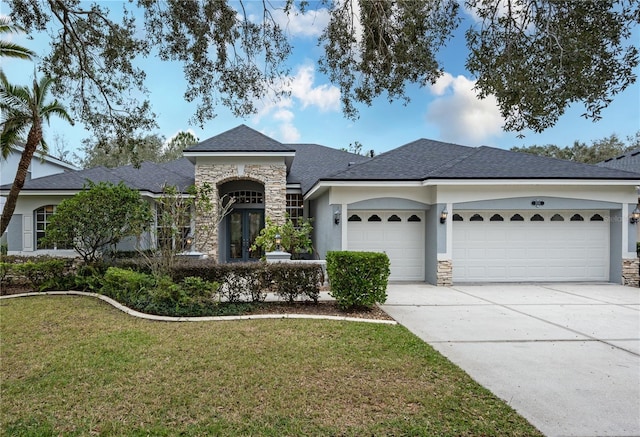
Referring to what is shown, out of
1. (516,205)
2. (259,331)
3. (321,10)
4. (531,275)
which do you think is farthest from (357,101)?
(531,275)

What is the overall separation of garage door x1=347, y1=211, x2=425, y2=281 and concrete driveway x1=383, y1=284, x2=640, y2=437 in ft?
5.45

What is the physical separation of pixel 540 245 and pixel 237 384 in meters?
11.2

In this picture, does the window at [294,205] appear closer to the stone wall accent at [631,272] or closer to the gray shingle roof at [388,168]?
the gray shingle roof at [388,168]

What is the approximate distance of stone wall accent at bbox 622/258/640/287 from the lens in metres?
11.3

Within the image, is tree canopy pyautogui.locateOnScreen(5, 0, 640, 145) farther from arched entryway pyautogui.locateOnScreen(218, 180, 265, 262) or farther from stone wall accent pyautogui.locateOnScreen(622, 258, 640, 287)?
stone wall accent pyautogui.locateOnScreen(622, 258, 640, 287)

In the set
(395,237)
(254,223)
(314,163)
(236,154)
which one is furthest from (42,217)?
(395,237)

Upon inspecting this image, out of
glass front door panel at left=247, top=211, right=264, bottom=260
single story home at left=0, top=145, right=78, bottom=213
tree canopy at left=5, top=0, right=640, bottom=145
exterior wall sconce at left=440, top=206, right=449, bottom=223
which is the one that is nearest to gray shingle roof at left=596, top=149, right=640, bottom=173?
exterior wall sconce at left=440, top=206, right=449, bottom=223

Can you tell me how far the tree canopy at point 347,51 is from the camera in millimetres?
4263

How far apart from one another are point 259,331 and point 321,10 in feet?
17.5

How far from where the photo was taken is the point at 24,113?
11.8 metres

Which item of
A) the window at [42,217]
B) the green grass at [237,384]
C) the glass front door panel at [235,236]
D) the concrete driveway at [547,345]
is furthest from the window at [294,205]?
the green grass at [237,384]

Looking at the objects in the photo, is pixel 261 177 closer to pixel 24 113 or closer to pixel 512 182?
pixel 24 113

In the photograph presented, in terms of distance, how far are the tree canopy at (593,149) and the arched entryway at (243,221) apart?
1025 inches

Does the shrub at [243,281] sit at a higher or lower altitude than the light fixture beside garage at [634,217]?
lower
